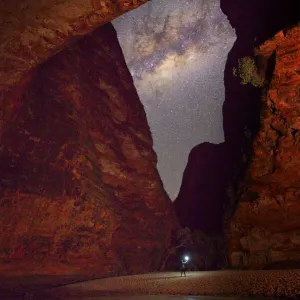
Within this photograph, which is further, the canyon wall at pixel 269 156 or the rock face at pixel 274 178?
the canyon wall at pixel 269 156

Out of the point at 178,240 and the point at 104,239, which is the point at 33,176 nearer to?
the point at 104,239

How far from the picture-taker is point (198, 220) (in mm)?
30922

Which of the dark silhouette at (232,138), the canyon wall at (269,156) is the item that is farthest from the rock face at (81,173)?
the canyon wall at (269,156)

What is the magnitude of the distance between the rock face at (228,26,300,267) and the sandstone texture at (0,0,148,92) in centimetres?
842

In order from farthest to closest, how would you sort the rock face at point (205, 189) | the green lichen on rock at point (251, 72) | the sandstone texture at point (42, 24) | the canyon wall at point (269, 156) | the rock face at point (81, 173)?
the rock face at point (205, 189) → the rock face at point (81, 173) → the green lichen on rock at point (251, 72) → the canyon wall at point (269, 156) → the sandstone texture at point (42, 24)

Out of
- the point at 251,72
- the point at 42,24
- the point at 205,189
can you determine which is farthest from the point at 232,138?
the point at 42,24

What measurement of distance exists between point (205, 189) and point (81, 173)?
17219 mm

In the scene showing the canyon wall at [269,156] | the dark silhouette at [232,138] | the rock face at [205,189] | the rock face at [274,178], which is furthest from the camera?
the rock face at [205,189]

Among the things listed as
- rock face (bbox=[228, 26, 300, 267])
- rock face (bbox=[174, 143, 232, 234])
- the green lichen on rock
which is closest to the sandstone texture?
rock face (bbox=[228, 26, 300, 267])

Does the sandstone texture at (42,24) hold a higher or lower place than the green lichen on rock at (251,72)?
lower

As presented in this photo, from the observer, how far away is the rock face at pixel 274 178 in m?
12.8

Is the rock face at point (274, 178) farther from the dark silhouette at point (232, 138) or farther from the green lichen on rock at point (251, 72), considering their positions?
the dark silhouette at point (232, 138)

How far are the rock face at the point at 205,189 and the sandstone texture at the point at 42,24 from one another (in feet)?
73.3

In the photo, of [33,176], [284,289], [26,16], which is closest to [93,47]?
[33,176]
